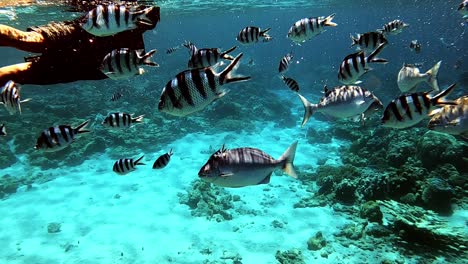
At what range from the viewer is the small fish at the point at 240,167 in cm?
351

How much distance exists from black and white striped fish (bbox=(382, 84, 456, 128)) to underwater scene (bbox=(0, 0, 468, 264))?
0.02 metres

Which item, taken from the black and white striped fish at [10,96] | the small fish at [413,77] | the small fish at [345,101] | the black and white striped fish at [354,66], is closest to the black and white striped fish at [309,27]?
the black and white striped fish at [354,66]

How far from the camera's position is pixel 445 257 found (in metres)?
6.74

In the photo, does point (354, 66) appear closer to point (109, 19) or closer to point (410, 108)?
point (410, 108)

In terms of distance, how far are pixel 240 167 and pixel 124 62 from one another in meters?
2.51

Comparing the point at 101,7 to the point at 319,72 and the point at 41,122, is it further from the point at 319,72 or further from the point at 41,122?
the point at 319,72

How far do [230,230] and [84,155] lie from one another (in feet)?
34.3

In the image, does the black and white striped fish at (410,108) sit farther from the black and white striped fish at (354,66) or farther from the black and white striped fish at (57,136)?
the black and white striped fish at (57,136)

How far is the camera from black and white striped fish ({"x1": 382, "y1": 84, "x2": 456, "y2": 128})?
13.3ft

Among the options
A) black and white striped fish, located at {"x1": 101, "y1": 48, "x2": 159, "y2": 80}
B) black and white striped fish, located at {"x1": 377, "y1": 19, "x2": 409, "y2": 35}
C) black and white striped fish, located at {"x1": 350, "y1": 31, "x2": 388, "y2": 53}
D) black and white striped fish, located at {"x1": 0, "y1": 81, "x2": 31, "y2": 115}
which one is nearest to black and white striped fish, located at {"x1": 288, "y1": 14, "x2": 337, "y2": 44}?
black and white striped fish, located at {"x1": 350, "y1": 31, "x2": 388, "y2": 53}

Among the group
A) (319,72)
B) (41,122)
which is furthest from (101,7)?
(319,72)

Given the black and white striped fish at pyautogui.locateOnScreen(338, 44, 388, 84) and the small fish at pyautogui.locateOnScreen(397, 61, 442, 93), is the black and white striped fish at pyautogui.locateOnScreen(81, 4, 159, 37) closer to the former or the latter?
the black and white striped fish at pyautogui.locateOnScreen(338, 44, 388, 84)

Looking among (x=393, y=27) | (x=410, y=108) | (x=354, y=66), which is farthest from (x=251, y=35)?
(x=393, y=27)

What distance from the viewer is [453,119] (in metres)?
5.19
